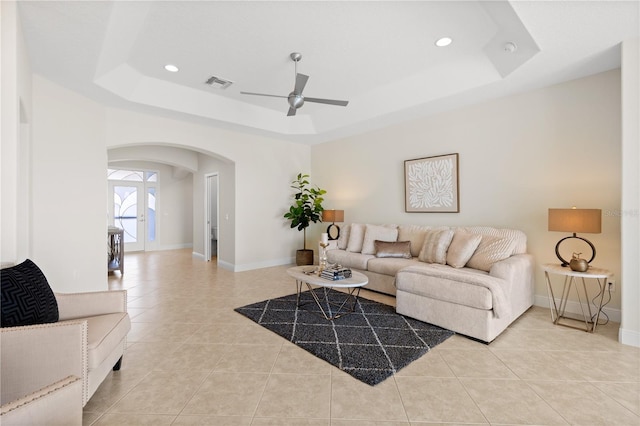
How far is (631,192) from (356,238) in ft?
10.8

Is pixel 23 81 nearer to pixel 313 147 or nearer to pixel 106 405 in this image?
pixel 106 405

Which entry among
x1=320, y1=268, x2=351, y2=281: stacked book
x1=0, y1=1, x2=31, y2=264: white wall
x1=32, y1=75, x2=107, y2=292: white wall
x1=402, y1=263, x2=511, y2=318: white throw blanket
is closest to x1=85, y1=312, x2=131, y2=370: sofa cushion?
x1=0, y1=1, x2=31, y2=264: white wall

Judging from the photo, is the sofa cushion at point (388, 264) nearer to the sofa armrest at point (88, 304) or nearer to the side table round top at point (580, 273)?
the side table round top at point (580, 273)

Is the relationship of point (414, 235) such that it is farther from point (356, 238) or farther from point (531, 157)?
point (531, 157)

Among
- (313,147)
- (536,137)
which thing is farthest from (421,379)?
(313,147)

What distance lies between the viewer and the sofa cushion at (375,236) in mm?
4715

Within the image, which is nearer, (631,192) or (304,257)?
(631,192)

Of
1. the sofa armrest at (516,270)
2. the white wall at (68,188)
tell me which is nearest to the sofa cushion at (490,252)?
the sofa armrest at (516,270)

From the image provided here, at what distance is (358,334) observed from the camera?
280 centimetres

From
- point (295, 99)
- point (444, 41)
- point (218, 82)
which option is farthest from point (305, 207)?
point (444, 41)

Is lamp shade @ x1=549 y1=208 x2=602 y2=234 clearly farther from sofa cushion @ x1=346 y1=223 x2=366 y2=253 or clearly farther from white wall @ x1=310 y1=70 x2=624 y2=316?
sofa cushion @ x1=346 y1=223 x2=366 y2=253

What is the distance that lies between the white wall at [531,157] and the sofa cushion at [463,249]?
631 mm

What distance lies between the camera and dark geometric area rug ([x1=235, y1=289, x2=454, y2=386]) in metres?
2.28

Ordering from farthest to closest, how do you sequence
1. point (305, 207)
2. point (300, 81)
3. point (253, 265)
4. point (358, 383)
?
point (305, 207)
point (253, 265)
point (300, 81)
point (358, 383)
